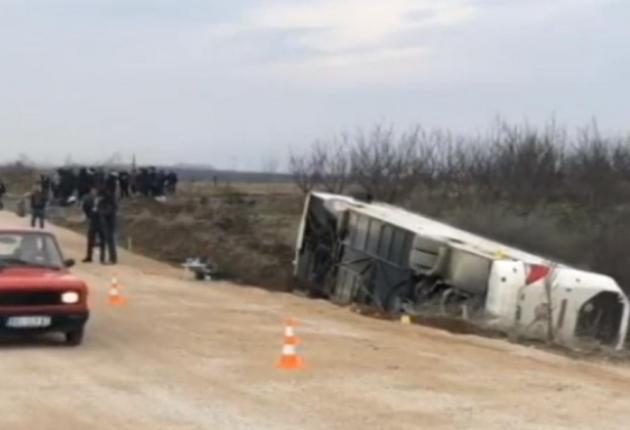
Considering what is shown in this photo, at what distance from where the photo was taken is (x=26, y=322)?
1586 centimetres

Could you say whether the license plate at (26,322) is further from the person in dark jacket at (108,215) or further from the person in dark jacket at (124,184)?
the person in dark jacket at (124,184)

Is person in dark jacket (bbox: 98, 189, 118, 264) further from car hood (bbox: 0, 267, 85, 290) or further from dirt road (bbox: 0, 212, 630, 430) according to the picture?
car hood (bbox: 0, 267, 85, 290)

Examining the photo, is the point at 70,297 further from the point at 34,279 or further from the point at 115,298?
the point at 115,298

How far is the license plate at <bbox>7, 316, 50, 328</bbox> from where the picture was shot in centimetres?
1584

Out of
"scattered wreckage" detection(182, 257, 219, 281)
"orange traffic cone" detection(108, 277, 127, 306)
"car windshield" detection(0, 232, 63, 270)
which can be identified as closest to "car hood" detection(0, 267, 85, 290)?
"car windshield" detection(0, 232, 63, 270)

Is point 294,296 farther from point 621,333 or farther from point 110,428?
point 110,428

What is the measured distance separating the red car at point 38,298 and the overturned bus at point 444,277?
25.7 ft

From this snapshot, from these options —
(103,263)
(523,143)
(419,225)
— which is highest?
(523,143)

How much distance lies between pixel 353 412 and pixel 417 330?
8739mm

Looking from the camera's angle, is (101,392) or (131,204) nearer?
(101,392)

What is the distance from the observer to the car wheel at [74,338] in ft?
54.6

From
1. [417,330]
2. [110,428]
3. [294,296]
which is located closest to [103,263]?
[294,296]

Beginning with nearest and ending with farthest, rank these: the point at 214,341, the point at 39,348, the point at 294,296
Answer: the point at 39,348
the point at 214,341
the point at 294,296

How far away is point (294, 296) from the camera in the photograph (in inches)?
1121
